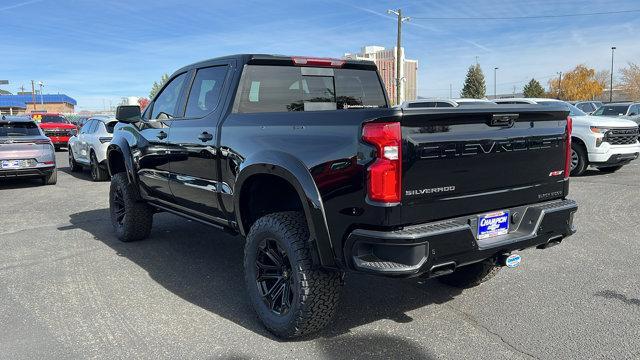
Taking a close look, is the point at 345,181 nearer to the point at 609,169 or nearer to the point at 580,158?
the point at 580,158

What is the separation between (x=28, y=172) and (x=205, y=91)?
27.0 feet

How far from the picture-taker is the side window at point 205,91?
14.3 ft

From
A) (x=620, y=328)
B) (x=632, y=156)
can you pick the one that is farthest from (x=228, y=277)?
(x=632, y=156)

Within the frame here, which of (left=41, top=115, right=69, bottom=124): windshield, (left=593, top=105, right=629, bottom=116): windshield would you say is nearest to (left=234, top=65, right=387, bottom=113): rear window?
(left=593, top=105, right=629, bottom=116): windshield

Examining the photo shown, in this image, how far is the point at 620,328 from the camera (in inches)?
135

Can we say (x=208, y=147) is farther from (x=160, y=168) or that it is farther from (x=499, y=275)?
(x=499, y=275)

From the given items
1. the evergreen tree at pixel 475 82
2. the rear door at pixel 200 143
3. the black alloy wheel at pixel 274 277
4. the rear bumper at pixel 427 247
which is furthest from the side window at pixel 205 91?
the evergreen tree at pixel 475 82

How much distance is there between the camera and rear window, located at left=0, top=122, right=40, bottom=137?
36.3ft

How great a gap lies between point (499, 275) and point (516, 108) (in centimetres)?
191

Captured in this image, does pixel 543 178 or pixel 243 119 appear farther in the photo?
pixel 243 119

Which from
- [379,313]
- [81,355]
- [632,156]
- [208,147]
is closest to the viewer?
[81,355]

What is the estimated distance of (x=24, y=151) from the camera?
35.5ft

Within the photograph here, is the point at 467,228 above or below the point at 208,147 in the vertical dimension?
below

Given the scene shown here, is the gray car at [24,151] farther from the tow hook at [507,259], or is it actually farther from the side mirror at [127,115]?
the tow hook at [507,259]
